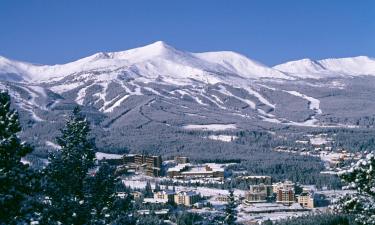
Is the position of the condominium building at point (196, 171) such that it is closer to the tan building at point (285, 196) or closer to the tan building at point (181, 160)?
the tan building at point (181, 160)

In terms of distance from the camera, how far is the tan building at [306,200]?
349 ft

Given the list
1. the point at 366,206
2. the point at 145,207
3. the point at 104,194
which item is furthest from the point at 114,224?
the point at 145,207

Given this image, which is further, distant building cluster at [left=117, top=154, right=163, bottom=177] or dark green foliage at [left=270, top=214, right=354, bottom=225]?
distant building cluster at [left=117, top=154, right=163, bottom=177]

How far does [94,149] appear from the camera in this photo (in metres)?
24.0

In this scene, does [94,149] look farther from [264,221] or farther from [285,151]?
[285,151]

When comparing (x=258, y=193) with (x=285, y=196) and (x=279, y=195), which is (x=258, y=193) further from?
(x=285, y=196)

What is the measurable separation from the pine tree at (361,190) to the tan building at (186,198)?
85.8m

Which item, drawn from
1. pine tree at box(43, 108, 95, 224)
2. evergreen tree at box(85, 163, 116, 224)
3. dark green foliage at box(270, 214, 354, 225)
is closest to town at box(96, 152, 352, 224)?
dark green foliage at box(270, 214, 354, 225)

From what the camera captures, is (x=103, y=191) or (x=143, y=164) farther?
(x=143, y=164)

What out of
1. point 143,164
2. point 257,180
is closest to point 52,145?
point 143,164

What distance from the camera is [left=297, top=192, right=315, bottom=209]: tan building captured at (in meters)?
106

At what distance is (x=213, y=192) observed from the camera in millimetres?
120500

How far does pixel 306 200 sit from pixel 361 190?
3699 inches

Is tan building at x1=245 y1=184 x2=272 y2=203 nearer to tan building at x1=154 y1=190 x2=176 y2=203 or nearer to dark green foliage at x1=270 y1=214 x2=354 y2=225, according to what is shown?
tan building at x1=154 y1=190 x2=176 y2=203
